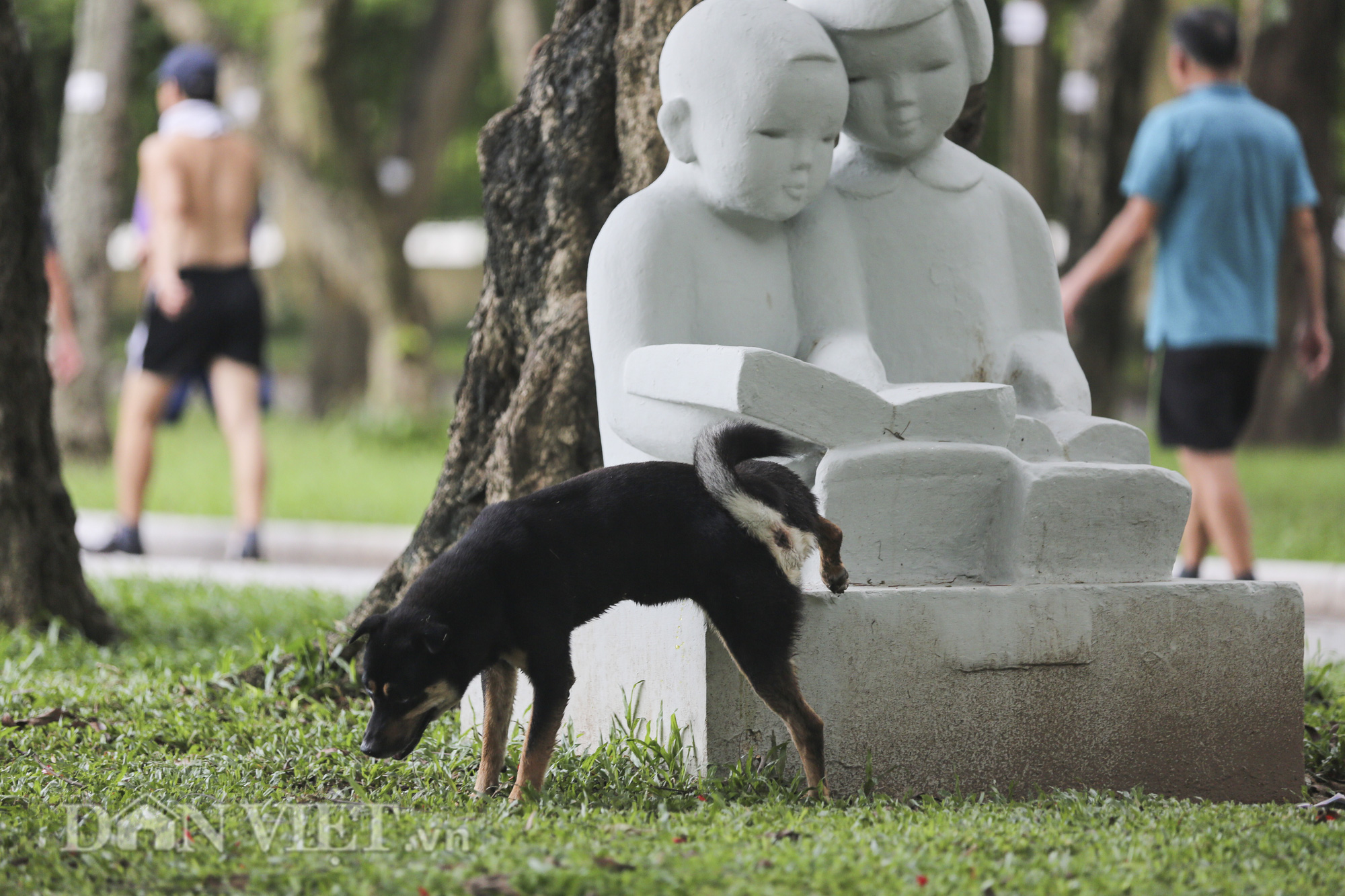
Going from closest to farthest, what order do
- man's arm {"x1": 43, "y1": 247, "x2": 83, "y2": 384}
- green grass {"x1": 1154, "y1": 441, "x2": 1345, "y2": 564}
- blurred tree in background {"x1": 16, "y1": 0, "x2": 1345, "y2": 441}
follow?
man's arm {"x1": 43, "y1": 247, "x2": 83, "y2": 384} < green grass {"x1": 1154, "y1": 441, "x2": 1345, "y2": 564} < blurred tree in background {"x1": 16, "y1": 0, "x2": 1345, "y2": 441}

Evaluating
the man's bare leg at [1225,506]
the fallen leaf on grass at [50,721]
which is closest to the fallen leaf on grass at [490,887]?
the fallen leaf on grass at [50,721]

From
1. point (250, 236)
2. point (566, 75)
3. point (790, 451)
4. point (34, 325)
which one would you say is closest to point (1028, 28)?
point (250, 236)

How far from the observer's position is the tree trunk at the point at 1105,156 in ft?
36.3

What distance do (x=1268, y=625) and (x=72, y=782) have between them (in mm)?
3192

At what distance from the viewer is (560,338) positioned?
194 inches

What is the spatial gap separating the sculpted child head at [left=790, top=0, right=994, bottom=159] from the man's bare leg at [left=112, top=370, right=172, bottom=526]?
4894mm

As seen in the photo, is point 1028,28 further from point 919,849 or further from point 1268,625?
point 919,849

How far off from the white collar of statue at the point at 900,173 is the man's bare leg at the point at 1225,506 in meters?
2.47

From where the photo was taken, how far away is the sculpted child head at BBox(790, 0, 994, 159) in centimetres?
392

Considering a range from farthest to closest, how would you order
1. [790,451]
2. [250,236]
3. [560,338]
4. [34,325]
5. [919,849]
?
1. [250,236]
2. [34,325]
3. [560,338]
4. [790,451]
5. [919,849]

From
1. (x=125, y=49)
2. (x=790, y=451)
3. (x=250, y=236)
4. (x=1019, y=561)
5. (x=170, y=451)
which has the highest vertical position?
(x=125, y=49)

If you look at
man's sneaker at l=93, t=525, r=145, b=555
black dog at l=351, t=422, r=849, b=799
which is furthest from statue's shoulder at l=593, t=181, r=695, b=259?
man's sneaker at l=93, t=525, r=145, b=555

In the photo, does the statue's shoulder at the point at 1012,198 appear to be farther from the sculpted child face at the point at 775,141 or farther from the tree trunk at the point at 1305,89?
the tree trunk at the point at 1305,89

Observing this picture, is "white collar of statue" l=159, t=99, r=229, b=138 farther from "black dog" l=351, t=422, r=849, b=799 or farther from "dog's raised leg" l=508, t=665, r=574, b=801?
"dog's raised leg" l=508, t=665, r=574, b=801
